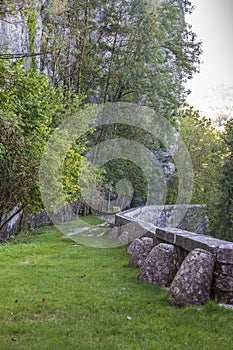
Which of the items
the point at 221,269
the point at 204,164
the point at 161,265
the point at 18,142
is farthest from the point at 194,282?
the point at 204,164

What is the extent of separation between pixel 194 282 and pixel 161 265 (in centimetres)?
163

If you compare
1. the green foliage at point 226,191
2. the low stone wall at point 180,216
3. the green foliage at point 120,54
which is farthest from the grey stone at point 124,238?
the green foliage at point 120,54

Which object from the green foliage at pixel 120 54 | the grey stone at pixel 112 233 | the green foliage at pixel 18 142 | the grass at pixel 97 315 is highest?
the green foliage at pixel 120 54

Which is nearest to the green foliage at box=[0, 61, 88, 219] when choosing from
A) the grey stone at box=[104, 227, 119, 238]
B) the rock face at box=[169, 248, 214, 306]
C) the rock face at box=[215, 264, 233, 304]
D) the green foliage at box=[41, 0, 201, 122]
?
the grey stone at box=[104, 227, 119, 238]

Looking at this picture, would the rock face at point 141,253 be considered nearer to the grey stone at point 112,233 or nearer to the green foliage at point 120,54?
the grey stone at point 112,233

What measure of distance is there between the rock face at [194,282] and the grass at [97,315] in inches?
9.1

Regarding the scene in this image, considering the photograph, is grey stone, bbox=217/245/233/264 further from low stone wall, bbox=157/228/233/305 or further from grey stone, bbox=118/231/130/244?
grey stone, bbox=118/231/130/244

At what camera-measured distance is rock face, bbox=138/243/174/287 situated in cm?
801

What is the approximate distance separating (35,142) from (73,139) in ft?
27.9

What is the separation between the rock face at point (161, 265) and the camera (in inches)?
315

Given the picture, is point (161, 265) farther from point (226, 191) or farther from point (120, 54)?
point (120, 54)

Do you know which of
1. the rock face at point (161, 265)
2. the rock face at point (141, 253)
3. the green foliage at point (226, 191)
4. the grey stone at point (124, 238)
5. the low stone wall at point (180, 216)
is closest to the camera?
the rock face at point (161, 265)

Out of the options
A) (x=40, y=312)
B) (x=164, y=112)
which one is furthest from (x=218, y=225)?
(x=40, y=312)

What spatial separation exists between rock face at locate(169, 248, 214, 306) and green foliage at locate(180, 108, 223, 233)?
1759cm
